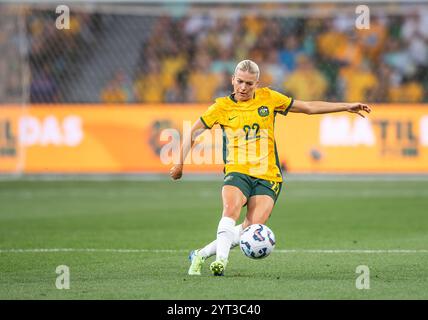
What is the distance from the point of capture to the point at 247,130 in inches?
372

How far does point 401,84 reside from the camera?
25.2 metres

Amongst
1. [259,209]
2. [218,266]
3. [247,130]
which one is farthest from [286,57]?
[218,266]

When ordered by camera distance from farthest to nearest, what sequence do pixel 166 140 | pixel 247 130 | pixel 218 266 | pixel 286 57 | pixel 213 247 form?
1. pixel 286 57
2. pixel 166 140
3. pixel 247 130
4. pixel 213 247
5. pixel 218 266

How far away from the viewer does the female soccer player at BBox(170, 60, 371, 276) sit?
9.23 meters

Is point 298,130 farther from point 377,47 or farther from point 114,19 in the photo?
point 114,19

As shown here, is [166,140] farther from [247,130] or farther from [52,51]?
[247,130]

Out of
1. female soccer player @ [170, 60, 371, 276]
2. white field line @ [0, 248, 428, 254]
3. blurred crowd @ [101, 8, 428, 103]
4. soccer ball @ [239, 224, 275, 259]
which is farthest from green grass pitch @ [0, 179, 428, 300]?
blurred crowd @ [101, 8, 428, 103]

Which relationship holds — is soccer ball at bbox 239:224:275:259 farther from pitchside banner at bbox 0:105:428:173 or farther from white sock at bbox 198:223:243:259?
pitchside banner at bbox 0:105:428:173

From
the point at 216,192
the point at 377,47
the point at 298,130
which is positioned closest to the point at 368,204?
A: the point at 216,192

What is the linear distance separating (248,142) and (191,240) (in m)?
3.43

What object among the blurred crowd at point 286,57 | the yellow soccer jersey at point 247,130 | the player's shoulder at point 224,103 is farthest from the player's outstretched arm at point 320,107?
the blurred crowd at point 286,57

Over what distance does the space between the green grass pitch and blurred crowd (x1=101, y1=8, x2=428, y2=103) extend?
3642mm

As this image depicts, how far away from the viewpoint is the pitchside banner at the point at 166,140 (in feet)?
73.7
